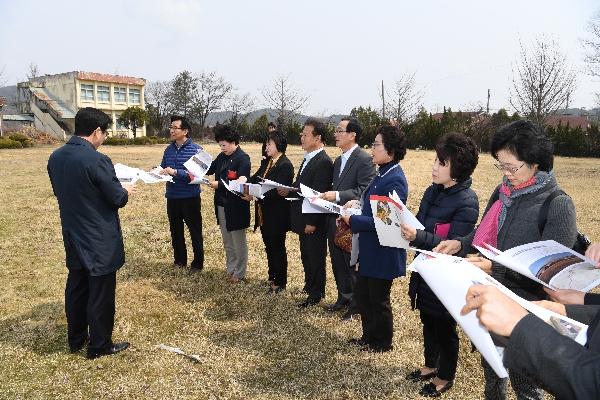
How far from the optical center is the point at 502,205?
259cm

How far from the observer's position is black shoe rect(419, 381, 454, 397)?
3.26 meters

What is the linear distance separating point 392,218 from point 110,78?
2102 inches

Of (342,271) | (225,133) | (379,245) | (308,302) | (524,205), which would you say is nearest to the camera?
(524,205)

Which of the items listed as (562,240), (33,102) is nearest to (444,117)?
(562,240)

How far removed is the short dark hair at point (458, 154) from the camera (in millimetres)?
3062

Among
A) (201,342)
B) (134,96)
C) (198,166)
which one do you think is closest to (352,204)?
(201,342)

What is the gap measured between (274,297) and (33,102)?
5326 centimetres

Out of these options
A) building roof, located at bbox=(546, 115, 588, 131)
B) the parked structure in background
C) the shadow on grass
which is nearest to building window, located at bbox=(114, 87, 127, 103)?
the parked structure in background

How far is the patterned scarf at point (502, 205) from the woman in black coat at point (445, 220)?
35 centimetres

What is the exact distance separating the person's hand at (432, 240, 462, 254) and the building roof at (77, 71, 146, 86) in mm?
51920

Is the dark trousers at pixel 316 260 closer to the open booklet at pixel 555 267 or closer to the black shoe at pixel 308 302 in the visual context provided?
the black shoe at pixel 308 302

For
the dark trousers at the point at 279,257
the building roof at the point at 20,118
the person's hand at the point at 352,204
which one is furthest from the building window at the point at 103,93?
the person's hand at the point at 352,204

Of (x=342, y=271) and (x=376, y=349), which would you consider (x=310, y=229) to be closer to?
(x=342, y=271)

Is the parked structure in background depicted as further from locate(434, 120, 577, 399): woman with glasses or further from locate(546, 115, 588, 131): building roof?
locate(434, 120, 577, 399): woman with glasses
